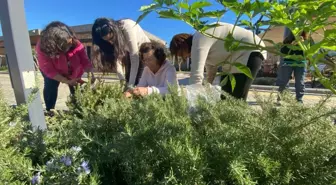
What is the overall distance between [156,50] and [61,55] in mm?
859

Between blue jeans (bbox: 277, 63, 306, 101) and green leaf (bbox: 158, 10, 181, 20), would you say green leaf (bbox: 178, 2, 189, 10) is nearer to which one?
green leaf (bbox: 158, 10, 181, 20)

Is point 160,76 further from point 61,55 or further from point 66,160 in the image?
point 66,160

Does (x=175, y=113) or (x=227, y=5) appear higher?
(x=227, y=5)

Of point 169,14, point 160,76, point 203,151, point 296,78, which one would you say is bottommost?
point 296,78

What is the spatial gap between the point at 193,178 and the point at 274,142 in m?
0.26

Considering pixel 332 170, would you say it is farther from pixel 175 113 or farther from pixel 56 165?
pixel 56 165

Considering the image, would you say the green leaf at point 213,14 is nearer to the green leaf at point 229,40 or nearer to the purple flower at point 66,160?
the green leaf at point 229,40

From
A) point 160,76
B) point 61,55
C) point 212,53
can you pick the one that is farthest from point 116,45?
point 212,53

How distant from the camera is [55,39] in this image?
2404 mm

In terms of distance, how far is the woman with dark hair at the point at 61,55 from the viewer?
2420 millimetres

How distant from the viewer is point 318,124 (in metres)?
0.84

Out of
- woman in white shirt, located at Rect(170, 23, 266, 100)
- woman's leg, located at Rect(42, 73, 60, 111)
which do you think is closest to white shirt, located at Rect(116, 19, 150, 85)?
woman in white shirt, located at Rect(170, 23, 266, 100)

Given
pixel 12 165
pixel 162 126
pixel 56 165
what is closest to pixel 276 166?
pixel 162 126

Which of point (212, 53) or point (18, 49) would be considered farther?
point (212, 53)
